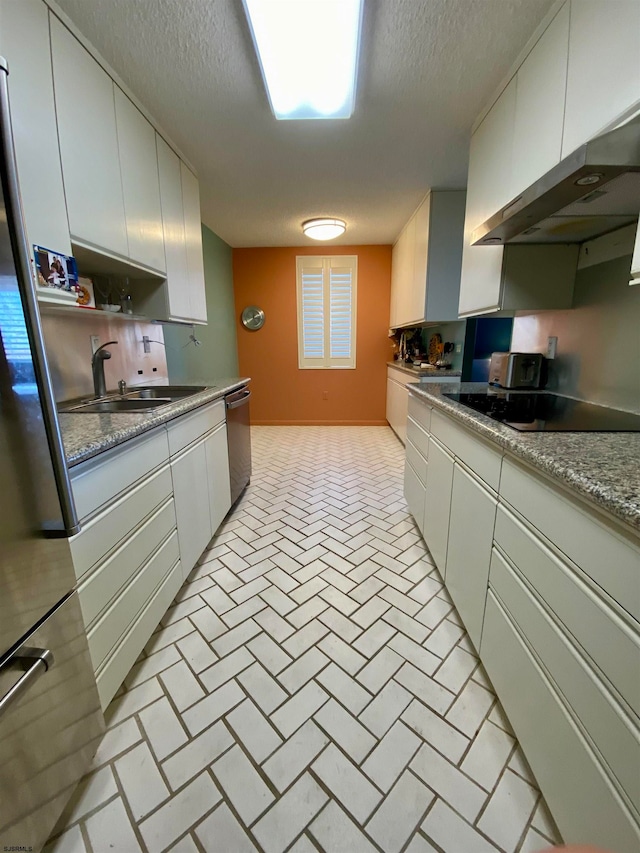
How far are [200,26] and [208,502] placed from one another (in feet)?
7.15

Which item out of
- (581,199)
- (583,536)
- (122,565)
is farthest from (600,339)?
(122,565)

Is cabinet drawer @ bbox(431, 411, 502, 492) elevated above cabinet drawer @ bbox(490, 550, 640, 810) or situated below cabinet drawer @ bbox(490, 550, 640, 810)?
above

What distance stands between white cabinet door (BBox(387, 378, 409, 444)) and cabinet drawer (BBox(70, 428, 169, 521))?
268cm

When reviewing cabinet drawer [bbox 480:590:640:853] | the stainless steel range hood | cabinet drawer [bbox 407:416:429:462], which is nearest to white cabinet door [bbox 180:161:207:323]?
cabinet drawer [bbox 407:416:429:462]

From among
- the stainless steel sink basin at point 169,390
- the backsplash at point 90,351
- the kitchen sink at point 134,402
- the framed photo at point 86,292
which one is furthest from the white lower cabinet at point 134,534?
the framed photo at point 86,292

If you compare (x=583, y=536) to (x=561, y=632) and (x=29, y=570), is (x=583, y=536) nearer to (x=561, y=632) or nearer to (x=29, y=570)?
(x=561, y=632)

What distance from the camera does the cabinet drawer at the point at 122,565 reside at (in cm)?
100

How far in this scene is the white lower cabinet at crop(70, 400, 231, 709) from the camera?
1.00 metres

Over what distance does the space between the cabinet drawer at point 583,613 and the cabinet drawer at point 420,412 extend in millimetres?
1016

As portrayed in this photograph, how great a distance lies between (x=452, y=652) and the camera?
4.56ft

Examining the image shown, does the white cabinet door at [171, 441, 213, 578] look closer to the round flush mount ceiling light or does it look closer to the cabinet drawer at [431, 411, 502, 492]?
the cabinet drawer at [431, 411, 502, 492]

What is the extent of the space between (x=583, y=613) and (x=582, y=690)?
167mm

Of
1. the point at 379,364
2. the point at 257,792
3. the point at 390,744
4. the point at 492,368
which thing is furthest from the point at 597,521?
the point at 379,364

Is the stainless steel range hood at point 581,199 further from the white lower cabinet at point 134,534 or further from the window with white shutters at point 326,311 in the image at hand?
the window with white shutters at point 326,311
